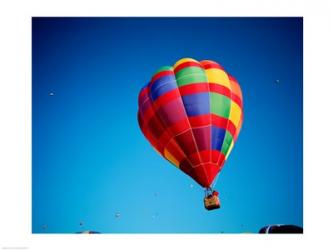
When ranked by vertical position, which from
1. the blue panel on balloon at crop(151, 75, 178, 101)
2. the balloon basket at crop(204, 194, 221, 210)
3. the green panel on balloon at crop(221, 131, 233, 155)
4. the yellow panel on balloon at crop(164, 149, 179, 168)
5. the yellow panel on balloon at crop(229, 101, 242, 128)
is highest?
the blue panel on balloon at crop(151, 75, 178, 101)

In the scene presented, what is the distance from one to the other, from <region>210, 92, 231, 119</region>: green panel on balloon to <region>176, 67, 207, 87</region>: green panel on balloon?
46cm

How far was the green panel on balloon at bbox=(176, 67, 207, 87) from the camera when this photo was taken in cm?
1177

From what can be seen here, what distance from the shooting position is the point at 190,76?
11.9 metres

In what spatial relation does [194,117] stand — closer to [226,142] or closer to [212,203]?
[226,142]

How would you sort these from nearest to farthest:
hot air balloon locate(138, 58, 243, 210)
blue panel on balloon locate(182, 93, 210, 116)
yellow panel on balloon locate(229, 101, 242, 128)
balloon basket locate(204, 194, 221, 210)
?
balloon basket locate(204, 194, 221, 210) < hot air balloon locate(138, 58, 243, 210) < blue panel on balloon locate(182, 93, 210, 116) < yellow panel on balloon locate(229, 101, 242, 128)

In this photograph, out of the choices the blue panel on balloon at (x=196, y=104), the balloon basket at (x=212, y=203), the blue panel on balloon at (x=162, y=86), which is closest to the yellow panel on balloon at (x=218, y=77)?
the blue panel on balloon at (x=196, y=104)

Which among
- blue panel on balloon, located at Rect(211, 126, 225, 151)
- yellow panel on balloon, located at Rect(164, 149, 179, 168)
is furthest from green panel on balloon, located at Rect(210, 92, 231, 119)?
yellow panel on balloon, located at Rect(164, 149, 179, 168)

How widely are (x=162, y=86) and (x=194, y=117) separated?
115 centimetres

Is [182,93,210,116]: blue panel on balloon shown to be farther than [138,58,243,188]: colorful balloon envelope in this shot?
Yes

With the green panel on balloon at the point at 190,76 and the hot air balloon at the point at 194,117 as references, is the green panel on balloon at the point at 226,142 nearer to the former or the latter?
the hot air balloon at the point at 194,117

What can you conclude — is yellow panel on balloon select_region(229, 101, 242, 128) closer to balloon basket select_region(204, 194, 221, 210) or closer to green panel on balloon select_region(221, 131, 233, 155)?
green panel on balloon select_region(221, 131, 233, 155)

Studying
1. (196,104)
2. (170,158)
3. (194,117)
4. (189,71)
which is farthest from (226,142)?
(189,71)

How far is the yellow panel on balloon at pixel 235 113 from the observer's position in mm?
11914
